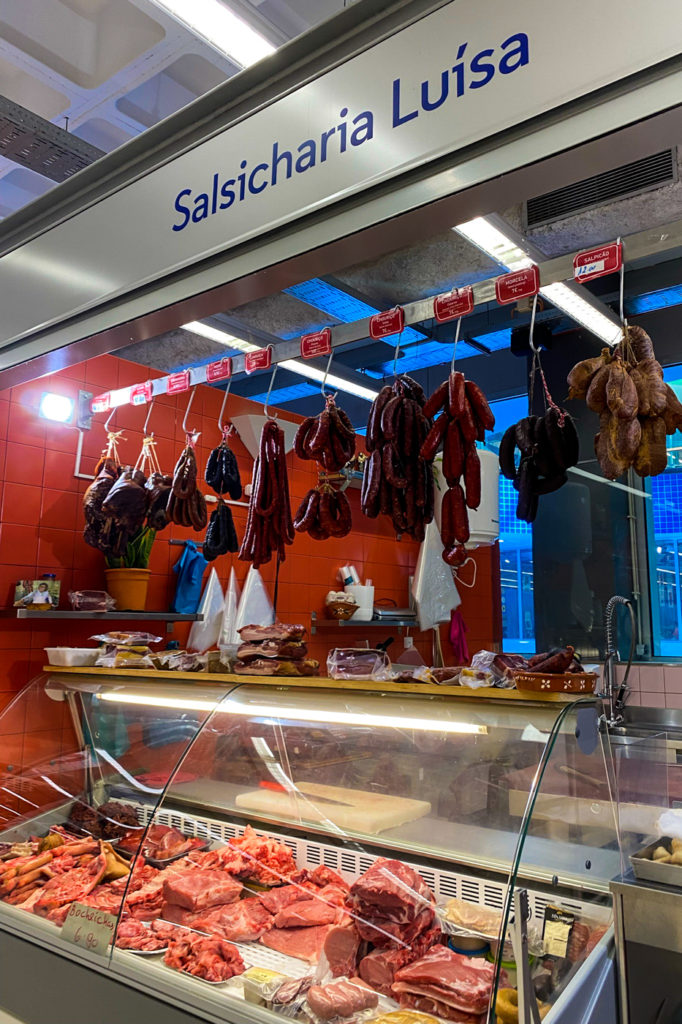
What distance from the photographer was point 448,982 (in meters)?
1.98

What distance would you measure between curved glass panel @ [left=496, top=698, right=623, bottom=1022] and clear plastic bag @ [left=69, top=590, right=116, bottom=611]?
3.09 m

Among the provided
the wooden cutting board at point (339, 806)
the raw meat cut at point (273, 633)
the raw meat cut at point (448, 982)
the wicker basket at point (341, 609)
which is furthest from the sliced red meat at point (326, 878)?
the wicker basket at point (341, 609)

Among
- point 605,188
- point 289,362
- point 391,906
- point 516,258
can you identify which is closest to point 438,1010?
point 391,906

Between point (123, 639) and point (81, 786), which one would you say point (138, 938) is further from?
point (123, 639)

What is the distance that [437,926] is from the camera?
2217mm

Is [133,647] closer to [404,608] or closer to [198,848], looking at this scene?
[198,848]

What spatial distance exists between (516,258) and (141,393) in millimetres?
2484

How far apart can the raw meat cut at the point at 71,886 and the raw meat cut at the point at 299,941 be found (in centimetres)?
73

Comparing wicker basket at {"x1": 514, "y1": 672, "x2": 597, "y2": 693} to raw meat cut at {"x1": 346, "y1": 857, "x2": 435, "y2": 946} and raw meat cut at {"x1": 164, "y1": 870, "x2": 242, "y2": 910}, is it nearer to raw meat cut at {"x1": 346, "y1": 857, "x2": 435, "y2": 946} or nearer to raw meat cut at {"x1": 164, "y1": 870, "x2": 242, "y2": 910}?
raw meat cut at {"x1": 346, "y1": 857, "x2": 435, "y2": 946}

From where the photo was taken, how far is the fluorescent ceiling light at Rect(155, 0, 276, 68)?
315 centimetres

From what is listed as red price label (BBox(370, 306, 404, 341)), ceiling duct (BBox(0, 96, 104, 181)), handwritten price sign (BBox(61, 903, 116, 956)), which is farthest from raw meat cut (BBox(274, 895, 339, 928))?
ceiling duct (BBox(0, 96, 104, 181))

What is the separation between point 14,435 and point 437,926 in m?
3.68

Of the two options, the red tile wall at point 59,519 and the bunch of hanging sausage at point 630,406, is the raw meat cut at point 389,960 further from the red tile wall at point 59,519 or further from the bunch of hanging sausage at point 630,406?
the red tile wall at point 59,519

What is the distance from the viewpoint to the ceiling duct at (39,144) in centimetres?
368
